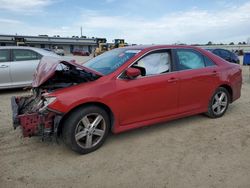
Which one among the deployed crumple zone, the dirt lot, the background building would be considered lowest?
the dirt lot

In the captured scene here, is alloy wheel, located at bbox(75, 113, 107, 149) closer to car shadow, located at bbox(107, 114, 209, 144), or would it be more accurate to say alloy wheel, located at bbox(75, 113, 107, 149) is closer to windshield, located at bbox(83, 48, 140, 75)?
car shadow, located at bbox(107, 114, 209, 144)

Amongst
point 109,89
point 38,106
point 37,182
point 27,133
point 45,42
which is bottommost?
point 37,182

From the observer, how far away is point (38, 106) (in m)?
3.48

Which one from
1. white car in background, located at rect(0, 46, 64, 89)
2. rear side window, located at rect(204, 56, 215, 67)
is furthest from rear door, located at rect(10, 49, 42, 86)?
rear side window, located at rect(204, 56, 215, 67)

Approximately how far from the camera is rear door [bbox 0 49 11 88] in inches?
290

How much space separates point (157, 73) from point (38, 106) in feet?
6.52

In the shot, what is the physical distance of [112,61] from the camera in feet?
13.7

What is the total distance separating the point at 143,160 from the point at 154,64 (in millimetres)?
1663

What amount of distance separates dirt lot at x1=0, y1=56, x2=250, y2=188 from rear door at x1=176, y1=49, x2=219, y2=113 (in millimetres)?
466

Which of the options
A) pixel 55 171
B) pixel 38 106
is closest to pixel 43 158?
pixel 55 171

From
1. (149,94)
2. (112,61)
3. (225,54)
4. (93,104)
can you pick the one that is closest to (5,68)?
(112,61)

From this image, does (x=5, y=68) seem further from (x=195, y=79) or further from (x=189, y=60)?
(x=195, y=79)

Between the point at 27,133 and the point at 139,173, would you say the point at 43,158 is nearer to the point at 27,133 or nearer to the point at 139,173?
the point at 27,133

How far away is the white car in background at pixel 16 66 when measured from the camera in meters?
7.42
